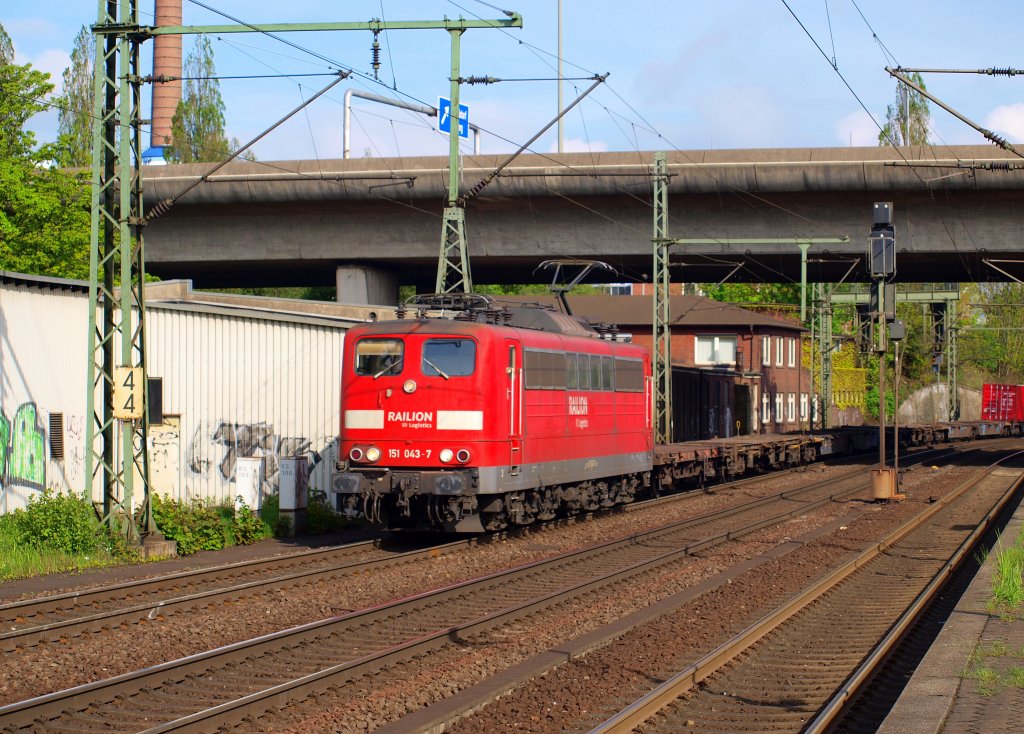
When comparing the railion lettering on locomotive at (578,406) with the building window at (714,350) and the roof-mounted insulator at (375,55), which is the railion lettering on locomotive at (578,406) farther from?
the building window at (714,350)

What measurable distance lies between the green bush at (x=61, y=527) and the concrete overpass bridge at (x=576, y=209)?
1383cm

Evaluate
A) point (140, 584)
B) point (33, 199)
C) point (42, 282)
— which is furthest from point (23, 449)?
point (33, 199)

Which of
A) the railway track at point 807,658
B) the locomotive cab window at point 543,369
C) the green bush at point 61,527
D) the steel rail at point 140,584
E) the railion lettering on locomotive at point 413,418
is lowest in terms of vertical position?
the railway track at point 807,658

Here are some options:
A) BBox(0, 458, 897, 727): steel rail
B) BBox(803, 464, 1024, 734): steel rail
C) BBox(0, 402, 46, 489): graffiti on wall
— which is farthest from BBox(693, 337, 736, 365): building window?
BBox(0, 402, 46, 489): graffiti on wall

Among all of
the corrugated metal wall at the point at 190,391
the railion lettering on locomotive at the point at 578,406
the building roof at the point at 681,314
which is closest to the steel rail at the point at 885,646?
the railion lettering on locomotive at the point at 578,406

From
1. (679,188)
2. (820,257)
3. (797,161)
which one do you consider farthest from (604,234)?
(820,257)

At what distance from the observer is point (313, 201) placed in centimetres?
3147

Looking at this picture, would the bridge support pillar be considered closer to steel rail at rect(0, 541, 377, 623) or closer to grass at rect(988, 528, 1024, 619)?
steel rail at rect(0, 541, 377, 623)

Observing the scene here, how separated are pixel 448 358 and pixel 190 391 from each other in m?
5.98

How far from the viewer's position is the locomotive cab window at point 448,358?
56.0ft

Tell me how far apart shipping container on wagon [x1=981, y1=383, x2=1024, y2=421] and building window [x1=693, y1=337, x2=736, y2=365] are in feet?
73.8

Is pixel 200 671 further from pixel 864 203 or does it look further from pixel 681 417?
pixel 681 417

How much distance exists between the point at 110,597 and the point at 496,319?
7.44 metres

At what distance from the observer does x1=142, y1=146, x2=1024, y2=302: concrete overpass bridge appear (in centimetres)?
2967
